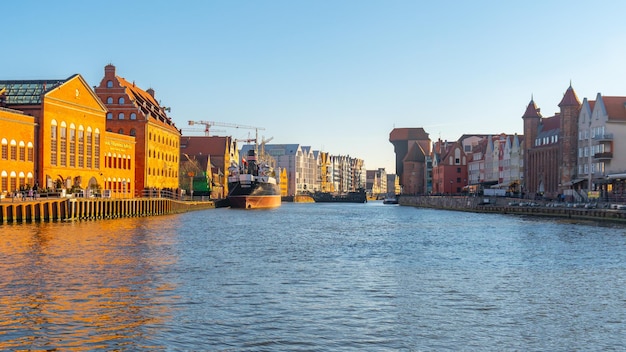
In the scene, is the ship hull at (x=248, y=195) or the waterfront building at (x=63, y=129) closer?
the waterfront building at (x=63, y=129)

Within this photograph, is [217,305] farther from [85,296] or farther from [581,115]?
[581,115]

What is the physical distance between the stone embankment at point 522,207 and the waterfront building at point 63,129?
54.2 metres

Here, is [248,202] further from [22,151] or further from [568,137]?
[22,151]

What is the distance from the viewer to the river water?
61.2 feet

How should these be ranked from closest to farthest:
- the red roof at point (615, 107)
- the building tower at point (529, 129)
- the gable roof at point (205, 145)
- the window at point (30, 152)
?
the window at point (30, 152), the red roof at point (615, 107), the building tower at point (529, 129), the gable roof at point (205, 145)

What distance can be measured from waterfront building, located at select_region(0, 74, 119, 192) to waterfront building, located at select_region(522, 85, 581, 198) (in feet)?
216

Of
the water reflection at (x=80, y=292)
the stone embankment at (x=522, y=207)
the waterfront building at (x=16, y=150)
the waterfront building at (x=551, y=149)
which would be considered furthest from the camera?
the waterfront building at (x=551, y=149)

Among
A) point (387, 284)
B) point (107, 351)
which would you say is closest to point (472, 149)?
point (387, 284)

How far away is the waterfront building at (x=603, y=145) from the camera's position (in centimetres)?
9800

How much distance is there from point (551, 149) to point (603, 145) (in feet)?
65.4

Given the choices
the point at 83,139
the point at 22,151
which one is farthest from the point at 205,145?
the point at 22,151

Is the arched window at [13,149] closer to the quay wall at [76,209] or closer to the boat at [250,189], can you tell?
the quay wall at [76,209]

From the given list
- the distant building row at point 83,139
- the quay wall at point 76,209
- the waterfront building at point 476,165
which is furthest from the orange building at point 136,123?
the waterfront building at point 476,165

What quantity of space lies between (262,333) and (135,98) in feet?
327
